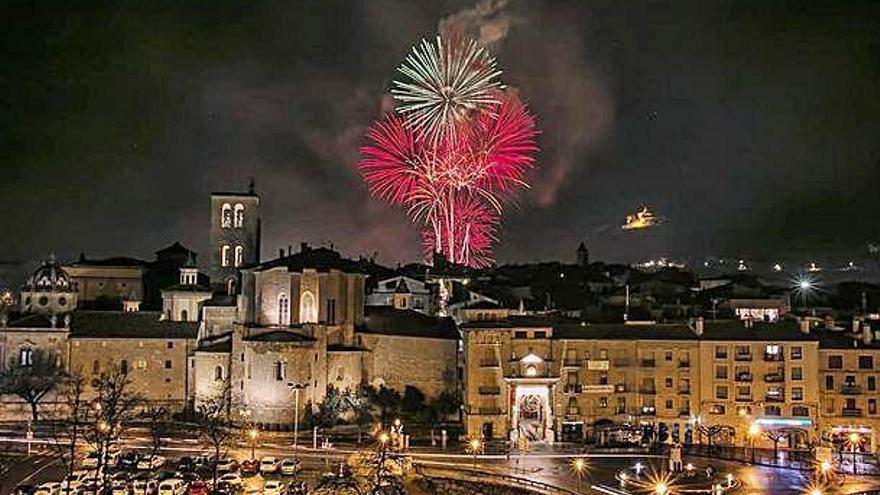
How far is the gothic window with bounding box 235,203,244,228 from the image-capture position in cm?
6869

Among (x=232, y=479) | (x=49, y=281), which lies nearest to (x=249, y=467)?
(x=232, y=479)

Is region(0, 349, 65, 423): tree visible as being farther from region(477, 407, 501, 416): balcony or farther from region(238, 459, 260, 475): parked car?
region(477, 407, 501, 416): balcony

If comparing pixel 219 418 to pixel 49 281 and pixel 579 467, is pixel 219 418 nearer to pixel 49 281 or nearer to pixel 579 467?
pixel 49 281

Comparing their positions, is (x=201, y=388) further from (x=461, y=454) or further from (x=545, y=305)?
(x=545, y=305)

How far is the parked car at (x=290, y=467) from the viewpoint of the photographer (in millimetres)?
39688

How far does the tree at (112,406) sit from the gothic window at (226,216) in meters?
14.2

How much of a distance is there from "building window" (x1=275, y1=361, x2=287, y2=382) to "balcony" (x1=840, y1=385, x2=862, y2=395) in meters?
25.4

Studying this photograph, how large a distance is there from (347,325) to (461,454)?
43.7 ft

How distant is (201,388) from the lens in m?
55.5

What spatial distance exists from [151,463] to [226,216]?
31.6 metres

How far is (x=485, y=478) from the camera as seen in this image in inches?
1547

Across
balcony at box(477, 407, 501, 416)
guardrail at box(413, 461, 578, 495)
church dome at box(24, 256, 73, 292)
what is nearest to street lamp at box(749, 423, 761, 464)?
balcony at box(477, 407, 501, 416)

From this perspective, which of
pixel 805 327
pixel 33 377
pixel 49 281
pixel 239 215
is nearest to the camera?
pixel 805 327

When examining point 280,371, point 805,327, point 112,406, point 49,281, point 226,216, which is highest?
point 226,216
